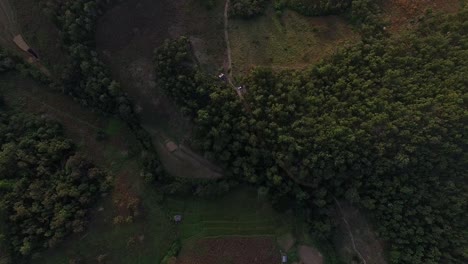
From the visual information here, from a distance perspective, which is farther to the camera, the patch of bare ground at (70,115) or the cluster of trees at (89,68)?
the patch of bare ground at (70,115)

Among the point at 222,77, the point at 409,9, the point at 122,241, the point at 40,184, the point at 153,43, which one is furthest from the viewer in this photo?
the point at 153,43

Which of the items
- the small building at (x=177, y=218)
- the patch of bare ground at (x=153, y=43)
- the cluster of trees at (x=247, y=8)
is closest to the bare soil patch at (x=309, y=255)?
the patch of bare ground at (x=153, y=43)

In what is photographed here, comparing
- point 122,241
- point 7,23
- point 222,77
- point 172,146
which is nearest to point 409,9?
point 222,77

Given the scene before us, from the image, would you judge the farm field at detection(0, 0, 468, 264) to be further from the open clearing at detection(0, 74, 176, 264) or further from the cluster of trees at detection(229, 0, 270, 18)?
the cluster of trees at detection(229, 0, 270, 18)

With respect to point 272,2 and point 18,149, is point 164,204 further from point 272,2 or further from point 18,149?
point 272,2

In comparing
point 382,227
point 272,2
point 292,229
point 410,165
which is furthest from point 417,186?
point 272,2

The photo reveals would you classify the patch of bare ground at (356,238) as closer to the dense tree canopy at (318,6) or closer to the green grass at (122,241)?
the green grass at (122,241)

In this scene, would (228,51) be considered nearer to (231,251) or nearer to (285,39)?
(285,39)
